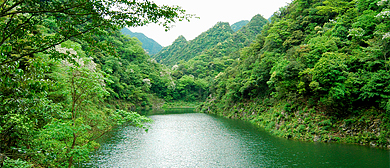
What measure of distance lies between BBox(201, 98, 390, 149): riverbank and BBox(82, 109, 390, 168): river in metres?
0.92

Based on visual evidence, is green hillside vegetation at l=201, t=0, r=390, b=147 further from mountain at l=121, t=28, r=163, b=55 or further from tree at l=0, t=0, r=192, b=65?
mountain at l=121, t=28, r=163, b=55

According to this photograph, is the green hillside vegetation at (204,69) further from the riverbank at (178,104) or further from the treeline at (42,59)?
the treeline at (42,59)

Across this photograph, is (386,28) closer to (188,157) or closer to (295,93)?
(295,93)

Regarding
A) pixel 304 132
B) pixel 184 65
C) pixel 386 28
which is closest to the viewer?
pixel 386 28

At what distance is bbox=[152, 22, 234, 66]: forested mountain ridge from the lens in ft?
314

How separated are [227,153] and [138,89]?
33.0m

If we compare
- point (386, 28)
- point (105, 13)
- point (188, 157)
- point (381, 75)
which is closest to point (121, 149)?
point (188, 157)

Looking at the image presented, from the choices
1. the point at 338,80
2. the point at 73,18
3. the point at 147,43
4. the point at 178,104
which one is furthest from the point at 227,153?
the point at 147,43

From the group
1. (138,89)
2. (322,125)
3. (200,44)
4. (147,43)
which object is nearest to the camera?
(322,125)

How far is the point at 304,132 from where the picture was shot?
18016 millimetres

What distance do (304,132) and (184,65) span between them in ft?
188

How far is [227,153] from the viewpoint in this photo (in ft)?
48.6

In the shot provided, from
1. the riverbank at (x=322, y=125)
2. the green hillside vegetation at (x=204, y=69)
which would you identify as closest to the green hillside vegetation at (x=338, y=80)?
the riverbank at (x=322, y=125)

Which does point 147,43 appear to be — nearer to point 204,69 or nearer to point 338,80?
point 204,69
